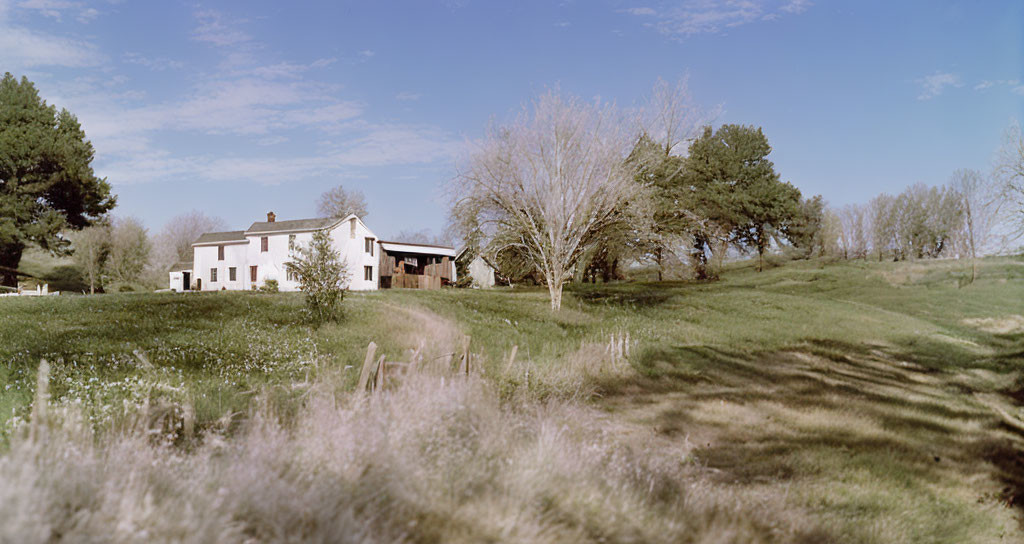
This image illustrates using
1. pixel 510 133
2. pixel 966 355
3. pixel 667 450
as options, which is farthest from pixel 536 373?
pixel 966 355

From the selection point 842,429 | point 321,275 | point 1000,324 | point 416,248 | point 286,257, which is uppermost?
point 416,248

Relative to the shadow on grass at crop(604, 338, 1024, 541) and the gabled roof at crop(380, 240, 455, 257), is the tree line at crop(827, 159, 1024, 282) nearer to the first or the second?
the shadow on grass at crop(604, 338, 1024, 541)

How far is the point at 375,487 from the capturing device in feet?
14.4

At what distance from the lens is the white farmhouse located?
40.6 m

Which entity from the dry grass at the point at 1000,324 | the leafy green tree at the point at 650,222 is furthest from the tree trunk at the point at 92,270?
the dry grass at the point at 1000,324

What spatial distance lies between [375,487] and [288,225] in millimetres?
42120

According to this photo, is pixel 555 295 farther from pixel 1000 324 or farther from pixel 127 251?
pixel 127 251

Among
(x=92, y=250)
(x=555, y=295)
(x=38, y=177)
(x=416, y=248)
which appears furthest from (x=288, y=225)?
(x=555, y=295)

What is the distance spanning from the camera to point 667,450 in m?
7.27

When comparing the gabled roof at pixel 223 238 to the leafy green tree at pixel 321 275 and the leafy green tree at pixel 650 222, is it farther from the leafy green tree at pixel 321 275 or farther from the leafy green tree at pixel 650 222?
the leafy green tree at pixel 321 275

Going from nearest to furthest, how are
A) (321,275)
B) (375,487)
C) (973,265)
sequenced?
(375,487), (321,275), (973,265)

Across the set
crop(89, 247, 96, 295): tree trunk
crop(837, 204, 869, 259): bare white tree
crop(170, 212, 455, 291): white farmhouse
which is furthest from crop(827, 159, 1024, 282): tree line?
crop(89, 247, 96, 295): tree trunk

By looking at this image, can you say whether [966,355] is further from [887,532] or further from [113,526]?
[113,526]

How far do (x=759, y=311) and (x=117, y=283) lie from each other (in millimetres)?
50162
